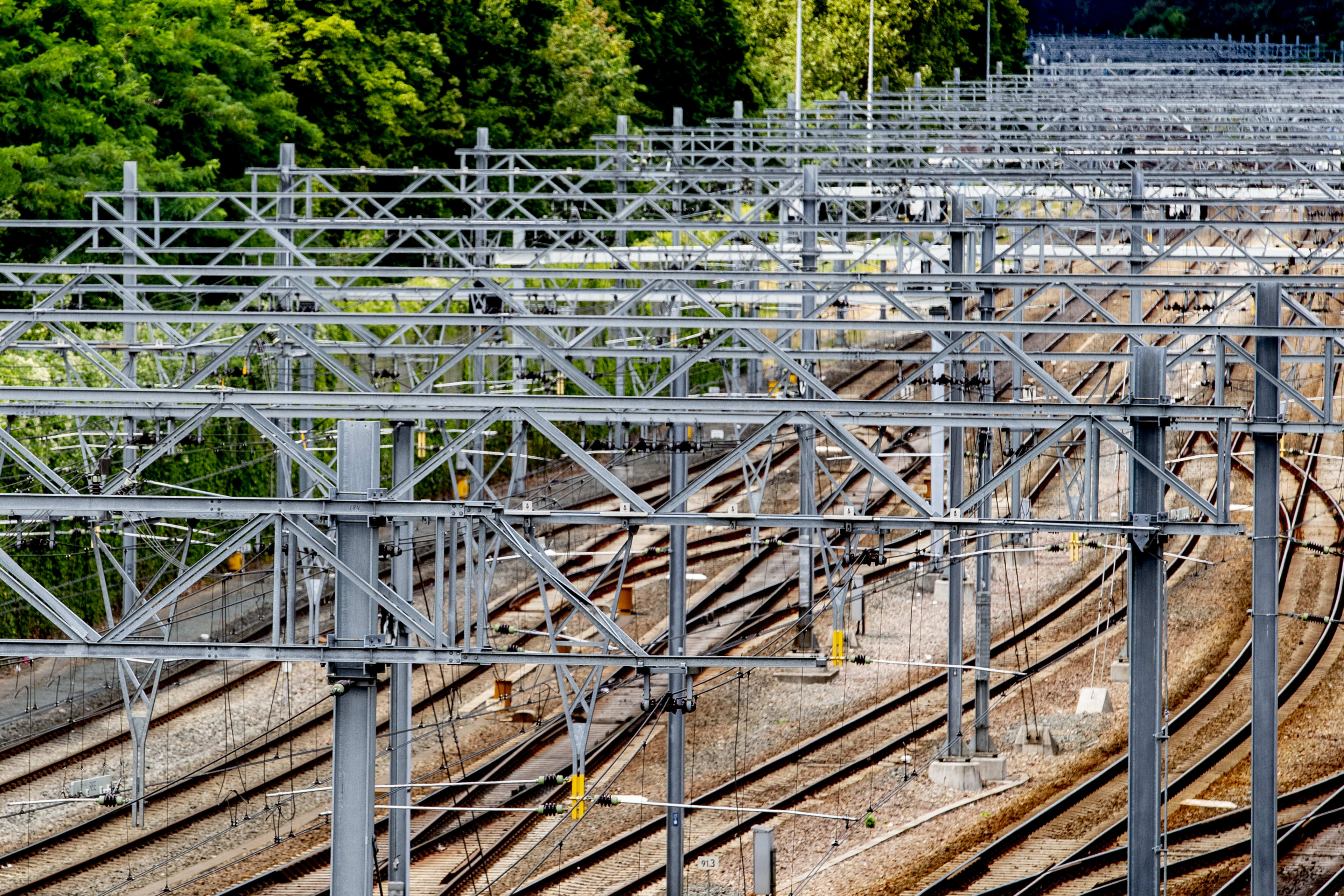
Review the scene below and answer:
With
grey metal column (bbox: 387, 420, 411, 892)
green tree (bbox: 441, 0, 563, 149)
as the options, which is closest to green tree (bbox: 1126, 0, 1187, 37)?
green tree (bbox: 441, 0, 563, 149)

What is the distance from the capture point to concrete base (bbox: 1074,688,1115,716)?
21906 mm

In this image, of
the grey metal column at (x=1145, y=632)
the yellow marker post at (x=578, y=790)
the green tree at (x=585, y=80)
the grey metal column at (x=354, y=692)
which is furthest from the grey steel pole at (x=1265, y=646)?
the green tree at (x=585, y=80)

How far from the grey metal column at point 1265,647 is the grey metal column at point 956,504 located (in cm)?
435

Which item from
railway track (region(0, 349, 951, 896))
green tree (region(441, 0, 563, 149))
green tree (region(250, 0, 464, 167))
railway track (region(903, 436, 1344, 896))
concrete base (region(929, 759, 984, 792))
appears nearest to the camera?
railway track (region(903, 436, 1344, 896))

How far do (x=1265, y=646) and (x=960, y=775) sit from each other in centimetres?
701

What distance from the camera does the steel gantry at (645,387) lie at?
34.9ft

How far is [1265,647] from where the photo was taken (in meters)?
13.2

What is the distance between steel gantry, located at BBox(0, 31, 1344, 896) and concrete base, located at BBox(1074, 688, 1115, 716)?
1.99m

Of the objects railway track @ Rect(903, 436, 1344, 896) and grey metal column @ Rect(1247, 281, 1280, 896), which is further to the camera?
railway track @ Rect(903, 436, 1344, 896)

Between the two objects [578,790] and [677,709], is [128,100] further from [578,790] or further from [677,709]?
[578,790]

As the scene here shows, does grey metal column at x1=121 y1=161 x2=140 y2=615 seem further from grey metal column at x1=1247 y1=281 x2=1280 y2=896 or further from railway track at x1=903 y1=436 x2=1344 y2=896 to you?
grey metal column at x1=1247 y1=281 x2=1280 y2=896

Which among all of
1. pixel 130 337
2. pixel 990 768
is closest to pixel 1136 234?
pixel 990 768

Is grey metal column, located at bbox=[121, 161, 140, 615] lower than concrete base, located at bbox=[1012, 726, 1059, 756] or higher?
higher

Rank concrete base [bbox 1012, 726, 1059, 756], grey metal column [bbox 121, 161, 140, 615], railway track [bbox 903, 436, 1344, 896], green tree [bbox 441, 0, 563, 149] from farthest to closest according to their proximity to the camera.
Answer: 1. green tree [bbox 441, 0, 563, 149]
2. concrete base [bbox 1012, 726, 1059, 756]
3. grey metal column [bbox 121, 161, 140, 615]
4. railway track [bbox 903, 436, 1344, 896]
